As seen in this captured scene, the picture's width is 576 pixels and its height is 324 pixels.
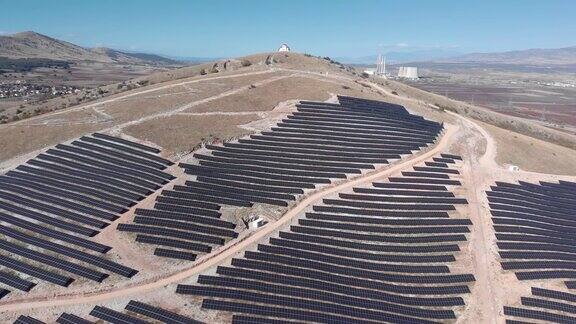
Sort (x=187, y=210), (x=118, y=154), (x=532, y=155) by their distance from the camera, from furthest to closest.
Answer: (x=532, y=155), (x=118, y=154), (x=187, y=210)

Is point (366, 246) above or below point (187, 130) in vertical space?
below

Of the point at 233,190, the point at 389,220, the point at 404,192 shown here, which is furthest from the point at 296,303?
the point at 404,192

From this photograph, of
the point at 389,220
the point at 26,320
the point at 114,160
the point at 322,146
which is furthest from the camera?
the point at 322,146

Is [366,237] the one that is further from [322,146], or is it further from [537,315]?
[322,146]

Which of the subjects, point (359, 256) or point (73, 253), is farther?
point (359, 256)

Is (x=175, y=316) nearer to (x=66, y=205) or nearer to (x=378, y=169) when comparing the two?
(x=66, y=205)

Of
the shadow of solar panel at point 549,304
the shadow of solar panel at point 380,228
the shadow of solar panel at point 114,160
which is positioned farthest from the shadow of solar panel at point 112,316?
the shadow of solar panel at point 549,304
